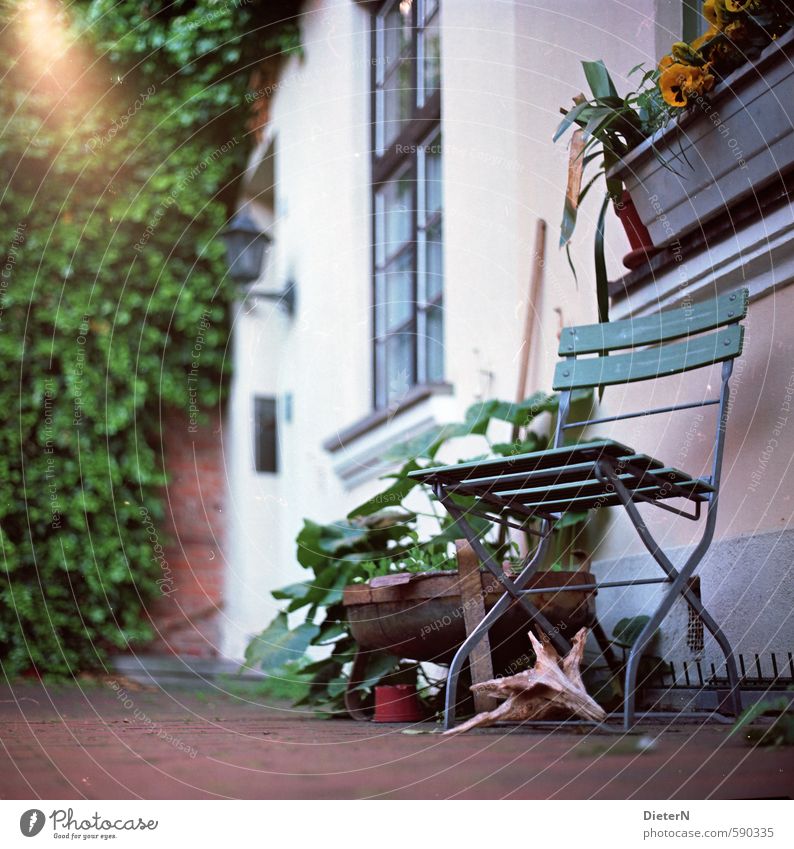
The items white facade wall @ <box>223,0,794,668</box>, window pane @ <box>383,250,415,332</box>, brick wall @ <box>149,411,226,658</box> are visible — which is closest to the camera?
white facade wall @ <box>223,0,794,668</box>

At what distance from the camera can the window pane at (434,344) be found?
3.45m

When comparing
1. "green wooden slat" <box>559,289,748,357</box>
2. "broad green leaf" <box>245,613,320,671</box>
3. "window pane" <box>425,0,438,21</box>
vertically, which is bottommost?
"broad green leaf" <box>245,613,320,671</box>

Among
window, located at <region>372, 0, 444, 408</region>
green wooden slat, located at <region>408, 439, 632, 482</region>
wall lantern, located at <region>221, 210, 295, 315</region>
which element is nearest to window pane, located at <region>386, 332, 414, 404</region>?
window, located at <region>372, 0, 444, 408</region>

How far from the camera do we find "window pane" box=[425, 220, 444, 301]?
11.4ft

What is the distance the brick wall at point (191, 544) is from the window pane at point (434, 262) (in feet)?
5.74

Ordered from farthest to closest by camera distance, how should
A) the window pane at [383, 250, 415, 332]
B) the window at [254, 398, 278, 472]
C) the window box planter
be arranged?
1. the window at [254, 398, 278, 472]
2. the window pane at [383, 250, 415, 332]
3. the window box planter

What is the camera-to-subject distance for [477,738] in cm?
154

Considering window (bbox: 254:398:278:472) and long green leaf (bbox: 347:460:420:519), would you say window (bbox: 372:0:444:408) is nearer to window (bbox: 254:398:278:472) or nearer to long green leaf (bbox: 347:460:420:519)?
long green leaf (bbox: 347:460:420:519)

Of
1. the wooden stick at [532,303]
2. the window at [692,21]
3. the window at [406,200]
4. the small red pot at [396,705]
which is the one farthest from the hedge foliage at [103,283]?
the window at [692,21]

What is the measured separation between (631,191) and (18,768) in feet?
4.75

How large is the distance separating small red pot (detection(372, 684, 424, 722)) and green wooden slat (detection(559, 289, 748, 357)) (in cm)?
73

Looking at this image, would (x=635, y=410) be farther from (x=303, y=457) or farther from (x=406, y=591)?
(x=303, y=457)

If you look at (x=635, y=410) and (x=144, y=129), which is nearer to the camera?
(x=635, y=410)
